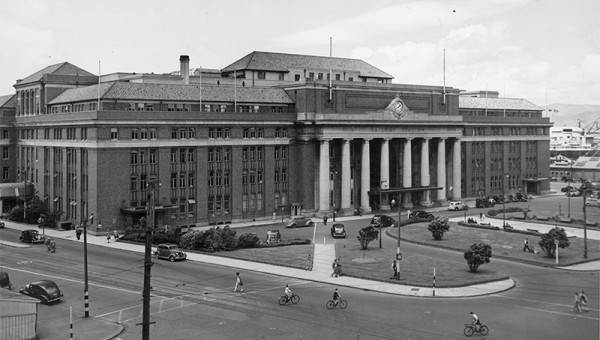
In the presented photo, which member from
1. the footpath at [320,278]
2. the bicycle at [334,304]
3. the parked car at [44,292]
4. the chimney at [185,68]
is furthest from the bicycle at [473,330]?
the chimney at [185,68]

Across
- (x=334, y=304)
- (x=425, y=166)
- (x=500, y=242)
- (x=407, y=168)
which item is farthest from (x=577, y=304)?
(x=425, y=166)

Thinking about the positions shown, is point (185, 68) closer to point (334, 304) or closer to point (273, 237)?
point (273, 237)

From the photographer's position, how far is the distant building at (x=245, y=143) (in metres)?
89.4

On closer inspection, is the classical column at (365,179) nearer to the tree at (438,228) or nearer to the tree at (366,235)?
the tree at (438,228)

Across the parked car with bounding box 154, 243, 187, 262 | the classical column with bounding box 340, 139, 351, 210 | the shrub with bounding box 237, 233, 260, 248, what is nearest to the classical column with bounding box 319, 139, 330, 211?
the classical column with bounding box 340, 139, 351, 210

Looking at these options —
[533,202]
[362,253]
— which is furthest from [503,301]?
[533,202]

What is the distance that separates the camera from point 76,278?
59.7 meters

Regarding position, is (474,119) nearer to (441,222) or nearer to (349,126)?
(349,126)

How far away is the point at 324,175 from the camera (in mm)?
104688

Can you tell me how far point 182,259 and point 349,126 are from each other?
46231 mm

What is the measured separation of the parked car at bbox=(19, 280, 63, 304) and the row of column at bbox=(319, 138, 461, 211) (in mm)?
57626

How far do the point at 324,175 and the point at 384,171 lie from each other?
40.7 ft

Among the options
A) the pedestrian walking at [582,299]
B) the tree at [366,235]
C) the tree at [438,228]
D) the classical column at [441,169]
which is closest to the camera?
the pedestrian walking at [582,299]

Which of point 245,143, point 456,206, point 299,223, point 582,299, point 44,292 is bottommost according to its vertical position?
point 44,292
